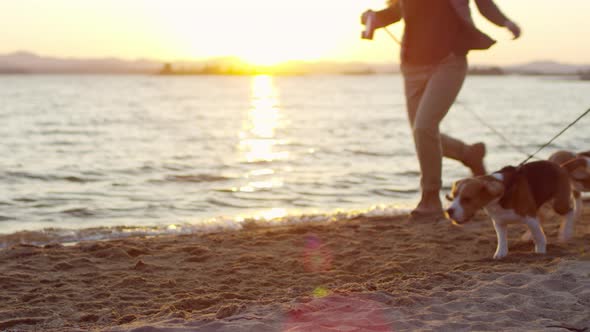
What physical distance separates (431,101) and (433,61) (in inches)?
15.9

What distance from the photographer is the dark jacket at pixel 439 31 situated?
22.9 ft

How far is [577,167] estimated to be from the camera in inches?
264

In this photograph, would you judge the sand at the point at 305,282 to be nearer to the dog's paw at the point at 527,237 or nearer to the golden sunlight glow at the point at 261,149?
the dog's paw at the point at 527,237

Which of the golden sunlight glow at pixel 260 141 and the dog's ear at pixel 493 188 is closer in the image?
the dog's ear at pixel 493 188

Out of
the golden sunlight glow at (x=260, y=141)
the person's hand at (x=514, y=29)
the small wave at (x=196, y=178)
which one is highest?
the person's hand at (x=514, y=29)

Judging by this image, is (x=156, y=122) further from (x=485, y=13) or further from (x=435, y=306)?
(x=435, y=306)

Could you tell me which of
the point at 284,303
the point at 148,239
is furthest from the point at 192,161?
the point at 284,303

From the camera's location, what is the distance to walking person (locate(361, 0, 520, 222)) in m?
7.02

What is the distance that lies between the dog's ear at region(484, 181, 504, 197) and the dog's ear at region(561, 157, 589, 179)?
133 cm

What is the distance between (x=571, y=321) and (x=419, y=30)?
3.90m

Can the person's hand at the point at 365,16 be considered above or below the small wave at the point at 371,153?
above

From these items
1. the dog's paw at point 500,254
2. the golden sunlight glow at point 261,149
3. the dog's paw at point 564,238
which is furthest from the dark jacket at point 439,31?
the golden sunlight glow at point 261,149

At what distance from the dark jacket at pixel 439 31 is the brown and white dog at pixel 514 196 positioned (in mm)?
1532

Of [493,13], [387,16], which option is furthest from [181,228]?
[493,13]
